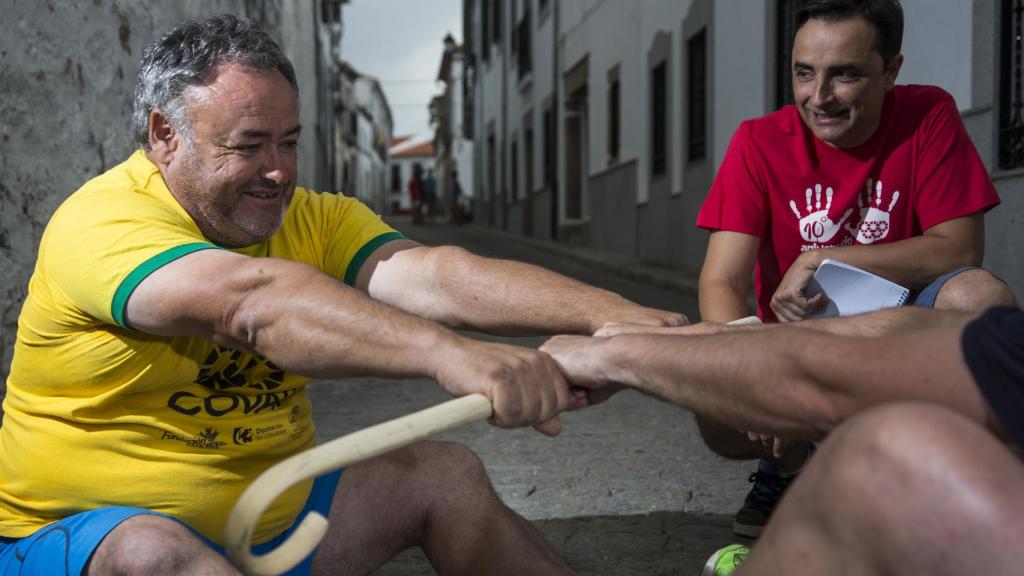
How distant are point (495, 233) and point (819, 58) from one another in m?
23.1

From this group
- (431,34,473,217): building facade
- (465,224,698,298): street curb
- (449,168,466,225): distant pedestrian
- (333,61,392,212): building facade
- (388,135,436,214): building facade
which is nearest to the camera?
(465,224,698,298): street curb

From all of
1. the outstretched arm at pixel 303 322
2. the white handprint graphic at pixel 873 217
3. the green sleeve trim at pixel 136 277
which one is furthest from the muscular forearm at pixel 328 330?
the white handprint graphic at pixel 873 217

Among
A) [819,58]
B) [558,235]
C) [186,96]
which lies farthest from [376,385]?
[558,235]

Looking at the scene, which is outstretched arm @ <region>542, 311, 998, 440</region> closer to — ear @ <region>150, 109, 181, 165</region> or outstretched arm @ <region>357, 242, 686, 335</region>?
outstretched arm @ <region>357, 242, 686, 335</region>

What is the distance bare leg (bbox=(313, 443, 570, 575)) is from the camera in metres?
2.59

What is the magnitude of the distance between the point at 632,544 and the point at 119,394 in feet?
5.77

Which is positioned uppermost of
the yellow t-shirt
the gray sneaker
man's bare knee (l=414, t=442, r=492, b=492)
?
the yellow t-shirt

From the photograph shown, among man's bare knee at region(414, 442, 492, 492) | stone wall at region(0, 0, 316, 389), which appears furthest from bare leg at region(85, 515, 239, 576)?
stone wall at region(0, 0, 316, 389)

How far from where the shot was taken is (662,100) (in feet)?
46.9

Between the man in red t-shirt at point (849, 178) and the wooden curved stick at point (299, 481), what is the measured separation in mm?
1594

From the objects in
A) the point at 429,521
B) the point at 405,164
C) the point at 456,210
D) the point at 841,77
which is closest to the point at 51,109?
the point at 429,521

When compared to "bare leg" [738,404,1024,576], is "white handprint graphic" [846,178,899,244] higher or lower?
higher

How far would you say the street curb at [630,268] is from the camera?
35.7ft

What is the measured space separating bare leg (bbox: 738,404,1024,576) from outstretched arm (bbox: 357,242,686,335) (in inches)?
40.3
